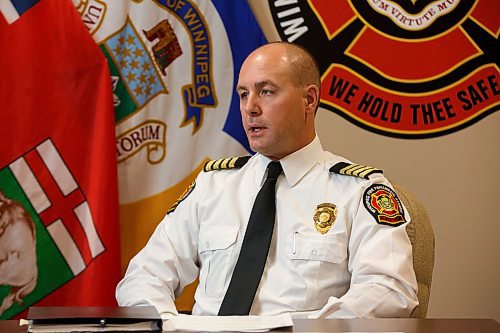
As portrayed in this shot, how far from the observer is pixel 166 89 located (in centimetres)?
315

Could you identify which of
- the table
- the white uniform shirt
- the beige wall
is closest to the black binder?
the table

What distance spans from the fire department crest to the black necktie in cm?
110

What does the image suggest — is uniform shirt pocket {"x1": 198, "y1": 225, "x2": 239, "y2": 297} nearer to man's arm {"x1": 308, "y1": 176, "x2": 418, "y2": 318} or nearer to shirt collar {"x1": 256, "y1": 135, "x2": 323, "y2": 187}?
shirt collar {"x1": 256, "y1": 135, "x2": 323, "y2": 187}

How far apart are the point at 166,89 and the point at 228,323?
1.59 metres

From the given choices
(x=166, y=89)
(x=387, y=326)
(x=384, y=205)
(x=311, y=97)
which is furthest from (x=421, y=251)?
(x=166, y=89)

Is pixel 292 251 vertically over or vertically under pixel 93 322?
under

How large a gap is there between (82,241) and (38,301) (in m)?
0.26

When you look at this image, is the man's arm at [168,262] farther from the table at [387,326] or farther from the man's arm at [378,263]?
the table at [387,326]

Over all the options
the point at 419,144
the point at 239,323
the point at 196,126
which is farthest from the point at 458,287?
the point at 239,323

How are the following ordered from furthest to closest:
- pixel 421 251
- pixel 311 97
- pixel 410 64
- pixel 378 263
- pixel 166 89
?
pixel 410 64 → pixel 166 89 → pixel 311 97 → pixel 421 251 → pixel 378 263

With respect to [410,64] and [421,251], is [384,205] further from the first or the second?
[410,64]

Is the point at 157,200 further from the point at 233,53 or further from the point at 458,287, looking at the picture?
the point at 458,287

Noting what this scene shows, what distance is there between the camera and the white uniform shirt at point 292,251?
2.18 metres

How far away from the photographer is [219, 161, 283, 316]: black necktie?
230cm
